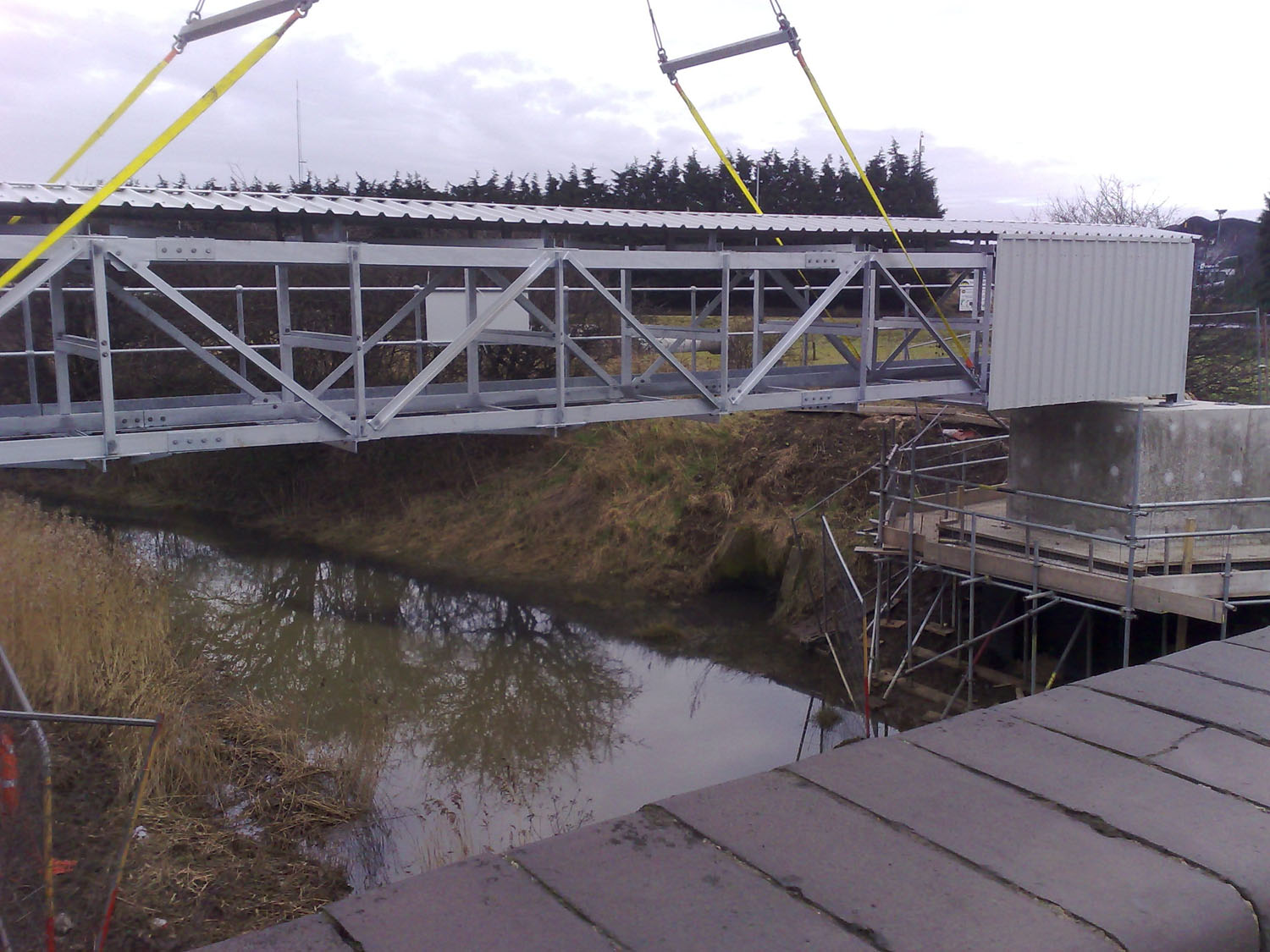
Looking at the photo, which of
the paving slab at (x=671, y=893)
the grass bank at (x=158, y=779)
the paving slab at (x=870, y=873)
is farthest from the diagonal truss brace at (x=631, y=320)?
the paving slab at (x=671, y=893)

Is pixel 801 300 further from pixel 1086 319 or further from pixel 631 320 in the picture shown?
pixel 1086 319

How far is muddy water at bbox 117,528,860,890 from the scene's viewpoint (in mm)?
11875

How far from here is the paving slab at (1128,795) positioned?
7.32 ft

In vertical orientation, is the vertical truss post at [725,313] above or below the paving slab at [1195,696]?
above

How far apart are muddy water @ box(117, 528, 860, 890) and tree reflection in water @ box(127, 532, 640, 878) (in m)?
0.04

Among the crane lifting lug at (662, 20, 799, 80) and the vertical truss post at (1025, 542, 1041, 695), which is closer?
the crane lifting lug at (662, 20, 799, 80)

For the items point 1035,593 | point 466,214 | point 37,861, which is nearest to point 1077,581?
point 1035,593

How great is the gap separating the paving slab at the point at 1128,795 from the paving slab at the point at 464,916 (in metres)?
1.09

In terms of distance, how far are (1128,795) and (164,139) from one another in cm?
600

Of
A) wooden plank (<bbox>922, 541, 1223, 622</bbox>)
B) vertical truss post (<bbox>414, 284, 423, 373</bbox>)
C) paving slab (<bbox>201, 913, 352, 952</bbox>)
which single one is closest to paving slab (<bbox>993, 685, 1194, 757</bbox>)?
paving slab (<bbox>201, 913, 352, 952</bbox>)

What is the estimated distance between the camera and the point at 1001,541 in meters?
14.7

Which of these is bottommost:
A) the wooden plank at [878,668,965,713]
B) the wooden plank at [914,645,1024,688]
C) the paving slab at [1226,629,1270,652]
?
the wooden plank at [878,668,965,713]

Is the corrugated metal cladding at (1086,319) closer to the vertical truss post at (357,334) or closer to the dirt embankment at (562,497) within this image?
the vertical truss post at (357,334)

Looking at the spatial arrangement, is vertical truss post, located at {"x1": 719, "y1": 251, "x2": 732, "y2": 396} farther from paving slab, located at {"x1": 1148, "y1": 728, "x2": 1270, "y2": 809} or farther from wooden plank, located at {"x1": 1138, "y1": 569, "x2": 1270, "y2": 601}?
paving slab, located at {"x1": 1148, "y1": 728, "x2": 1270, "y2": 809}
